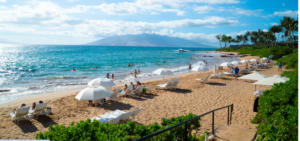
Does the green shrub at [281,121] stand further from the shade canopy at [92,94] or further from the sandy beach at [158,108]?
the shade canopy at [92,94]

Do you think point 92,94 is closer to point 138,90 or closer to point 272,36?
point 138,90

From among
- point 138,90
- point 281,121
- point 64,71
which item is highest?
point 281,121

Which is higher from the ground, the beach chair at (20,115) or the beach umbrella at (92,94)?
the beach umbrella at (92,94)

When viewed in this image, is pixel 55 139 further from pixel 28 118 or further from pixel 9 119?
pixel 9 119

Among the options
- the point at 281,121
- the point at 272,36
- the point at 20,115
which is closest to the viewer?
the point at 281,121

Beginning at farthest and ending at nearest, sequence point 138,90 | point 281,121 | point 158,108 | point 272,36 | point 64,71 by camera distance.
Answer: point 272,36
point 64,71
point 138,90
point 158,108
point 281,121

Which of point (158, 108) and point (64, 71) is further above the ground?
point (64, 71)

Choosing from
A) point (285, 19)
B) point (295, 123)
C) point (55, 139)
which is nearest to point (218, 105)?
point (295, 123)

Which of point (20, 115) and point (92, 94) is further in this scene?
point (92, 94)

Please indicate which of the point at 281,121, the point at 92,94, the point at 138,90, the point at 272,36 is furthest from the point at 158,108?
the point at 272,36

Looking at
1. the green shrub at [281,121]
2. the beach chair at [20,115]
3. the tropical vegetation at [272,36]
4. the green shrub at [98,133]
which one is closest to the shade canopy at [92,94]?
the beach chair at [20,115]

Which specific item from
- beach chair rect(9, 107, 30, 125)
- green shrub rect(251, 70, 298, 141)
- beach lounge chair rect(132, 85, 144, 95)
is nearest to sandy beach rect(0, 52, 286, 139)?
beach chair rect(9, 107, 30, 125)

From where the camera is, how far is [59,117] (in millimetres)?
8688

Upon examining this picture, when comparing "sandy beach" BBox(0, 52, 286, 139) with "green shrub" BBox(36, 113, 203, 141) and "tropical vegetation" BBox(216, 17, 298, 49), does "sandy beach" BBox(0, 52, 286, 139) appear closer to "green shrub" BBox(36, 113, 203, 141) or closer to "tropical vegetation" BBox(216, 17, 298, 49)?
"green shrub" BBox(36, 113, 203, 141)
